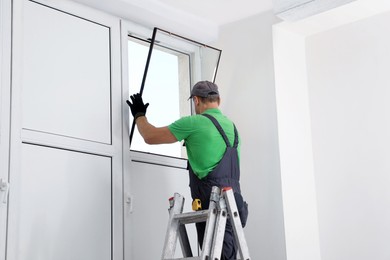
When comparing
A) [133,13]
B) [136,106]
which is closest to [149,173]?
[136,106]

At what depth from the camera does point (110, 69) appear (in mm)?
3750

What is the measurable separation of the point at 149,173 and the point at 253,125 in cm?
81

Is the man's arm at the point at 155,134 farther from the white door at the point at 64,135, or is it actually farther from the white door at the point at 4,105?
the white door at the point at 4,105

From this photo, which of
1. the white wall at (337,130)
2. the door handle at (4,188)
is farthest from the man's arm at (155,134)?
the white wall at (337,130)

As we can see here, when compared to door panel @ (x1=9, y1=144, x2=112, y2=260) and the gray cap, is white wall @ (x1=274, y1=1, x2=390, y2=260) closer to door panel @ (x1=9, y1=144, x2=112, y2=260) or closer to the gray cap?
the gray cap

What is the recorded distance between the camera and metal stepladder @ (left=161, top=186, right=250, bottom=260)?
2.91 meters

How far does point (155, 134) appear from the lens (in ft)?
11.4

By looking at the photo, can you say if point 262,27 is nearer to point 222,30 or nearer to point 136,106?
point 222,30

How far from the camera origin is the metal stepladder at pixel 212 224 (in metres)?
2.91

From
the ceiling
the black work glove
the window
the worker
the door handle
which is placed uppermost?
the ceiling

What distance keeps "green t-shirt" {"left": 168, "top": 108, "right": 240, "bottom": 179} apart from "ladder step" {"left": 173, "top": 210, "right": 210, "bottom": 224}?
27cm

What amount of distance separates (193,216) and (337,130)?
1.65m

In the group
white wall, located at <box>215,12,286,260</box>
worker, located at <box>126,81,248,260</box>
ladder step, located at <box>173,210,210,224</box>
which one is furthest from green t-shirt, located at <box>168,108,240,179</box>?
white wall, located at <box>215,12,286,260</box>

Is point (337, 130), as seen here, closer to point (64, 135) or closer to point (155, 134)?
point (155, 134)
